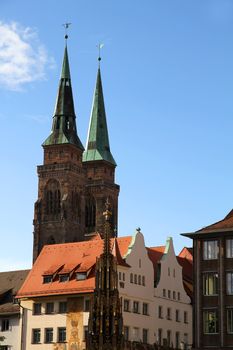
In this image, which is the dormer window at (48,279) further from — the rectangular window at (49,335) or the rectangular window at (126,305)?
the rectangular window at (126,305)

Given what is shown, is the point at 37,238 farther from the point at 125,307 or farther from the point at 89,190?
the point at 125,307

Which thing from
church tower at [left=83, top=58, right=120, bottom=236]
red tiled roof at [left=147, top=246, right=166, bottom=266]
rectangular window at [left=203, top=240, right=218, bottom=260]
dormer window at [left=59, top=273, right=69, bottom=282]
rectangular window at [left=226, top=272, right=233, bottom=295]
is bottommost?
rectangular window at [left=226, top=272, right=233, bottom=295]

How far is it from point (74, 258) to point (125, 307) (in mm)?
7681

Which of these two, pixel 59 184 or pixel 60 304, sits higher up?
pixel 59 184

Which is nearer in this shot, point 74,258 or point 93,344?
point 93,344

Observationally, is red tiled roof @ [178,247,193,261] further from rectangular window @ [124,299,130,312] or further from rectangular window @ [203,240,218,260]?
rectangular window @ [203,240,218,260]

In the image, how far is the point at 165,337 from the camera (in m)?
92.2

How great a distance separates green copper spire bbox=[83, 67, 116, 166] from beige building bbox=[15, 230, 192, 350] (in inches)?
2785

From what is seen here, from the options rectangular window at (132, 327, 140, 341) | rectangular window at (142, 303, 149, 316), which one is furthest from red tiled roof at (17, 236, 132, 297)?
rectangular window at (132, 327, 140, 341)

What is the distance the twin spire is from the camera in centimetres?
15625

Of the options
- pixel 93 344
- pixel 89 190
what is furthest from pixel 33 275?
pixel 89 190

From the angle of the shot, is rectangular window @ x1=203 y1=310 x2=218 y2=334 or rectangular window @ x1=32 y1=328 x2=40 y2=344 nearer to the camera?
rectangular window @ x1=203 y1=310 x2=218 y2=334

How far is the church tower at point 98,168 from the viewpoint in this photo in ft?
532

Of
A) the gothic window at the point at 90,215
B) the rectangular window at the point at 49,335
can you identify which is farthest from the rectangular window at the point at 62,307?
the gothic window at the point at 90,215
